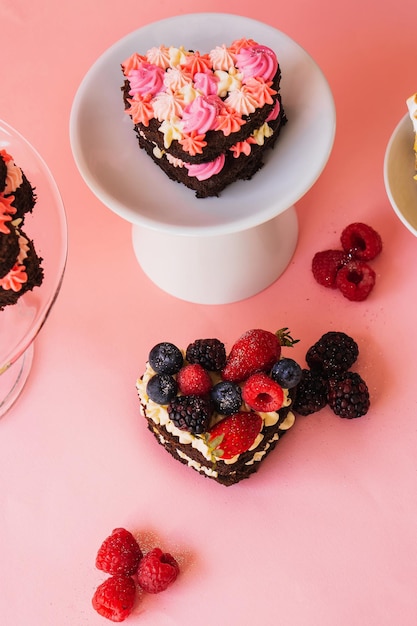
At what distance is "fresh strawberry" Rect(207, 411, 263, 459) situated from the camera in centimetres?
168

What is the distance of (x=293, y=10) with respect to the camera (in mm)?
2363

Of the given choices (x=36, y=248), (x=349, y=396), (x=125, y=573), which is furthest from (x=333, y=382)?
(x=36, y=248)

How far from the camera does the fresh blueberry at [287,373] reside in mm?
1705

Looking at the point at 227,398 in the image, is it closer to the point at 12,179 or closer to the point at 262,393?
the point at 262,393

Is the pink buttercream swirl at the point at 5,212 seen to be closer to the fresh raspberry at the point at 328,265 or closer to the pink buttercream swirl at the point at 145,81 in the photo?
the pink buttercream swirl at the point at 145,81

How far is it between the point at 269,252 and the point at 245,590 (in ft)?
2.61

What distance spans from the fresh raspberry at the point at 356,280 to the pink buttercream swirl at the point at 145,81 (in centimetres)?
64

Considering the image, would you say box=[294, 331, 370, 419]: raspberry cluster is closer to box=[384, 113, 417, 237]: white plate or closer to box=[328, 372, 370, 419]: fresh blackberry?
box=[328, 372, 370, 419]: fresh blackberry

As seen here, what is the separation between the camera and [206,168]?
1778 mm

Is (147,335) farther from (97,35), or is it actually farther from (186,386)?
(97,35)

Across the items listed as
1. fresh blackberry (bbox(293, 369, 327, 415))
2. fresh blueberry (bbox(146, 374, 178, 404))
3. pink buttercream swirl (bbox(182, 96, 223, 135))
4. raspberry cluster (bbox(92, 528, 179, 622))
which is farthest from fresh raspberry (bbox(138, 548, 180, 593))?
pink buttercream swirl (bbox(182, 96, 223, 135))

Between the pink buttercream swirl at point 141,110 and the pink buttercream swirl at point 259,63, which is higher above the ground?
the pink buttercream swirl at point 259,63

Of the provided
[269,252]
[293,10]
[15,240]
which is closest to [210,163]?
[269,252]

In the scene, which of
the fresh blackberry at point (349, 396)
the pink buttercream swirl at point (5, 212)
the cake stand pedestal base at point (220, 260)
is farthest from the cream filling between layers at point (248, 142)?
the fresh blackberry at point (349, 396)
